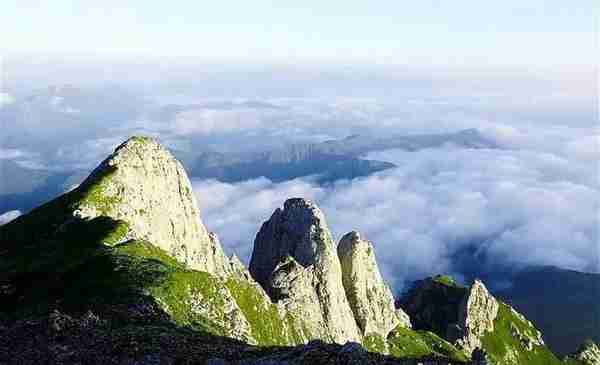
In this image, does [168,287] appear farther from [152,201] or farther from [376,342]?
[376,342]

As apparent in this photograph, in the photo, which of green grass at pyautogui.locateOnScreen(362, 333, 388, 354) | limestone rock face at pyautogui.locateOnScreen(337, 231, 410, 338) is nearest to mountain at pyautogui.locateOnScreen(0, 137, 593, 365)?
limestone rock face at pyautogui.locateOnScreen(337, 231, 410, 338)

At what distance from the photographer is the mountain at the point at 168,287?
49.3m

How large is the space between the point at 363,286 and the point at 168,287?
106282 millimetres

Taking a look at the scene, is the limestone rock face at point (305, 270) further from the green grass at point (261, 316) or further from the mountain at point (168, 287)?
the green grass at point (261, 316)

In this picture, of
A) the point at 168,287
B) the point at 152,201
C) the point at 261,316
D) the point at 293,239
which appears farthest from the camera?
the point at 293,239

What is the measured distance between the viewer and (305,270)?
479 ft

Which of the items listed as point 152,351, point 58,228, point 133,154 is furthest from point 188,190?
point 152,351

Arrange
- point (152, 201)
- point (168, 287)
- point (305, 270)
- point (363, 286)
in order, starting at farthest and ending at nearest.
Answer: point (363, 286) < point (305, 270) < point (152, 201) < point (168, 287)

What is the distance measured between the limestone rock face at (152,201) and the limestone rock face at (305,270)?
16176mm

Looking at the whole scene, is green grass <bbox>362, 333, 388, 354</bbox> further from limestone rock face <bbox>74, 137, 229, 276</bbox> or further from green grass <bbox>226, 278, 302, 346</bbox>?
green grass <bbox>226, 278, 302, 346</bbox>

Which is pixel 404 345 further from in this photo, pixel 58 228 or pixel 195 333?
pixel 195 333

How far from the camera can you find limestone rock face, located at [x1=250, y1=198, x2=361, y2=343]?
13875cm

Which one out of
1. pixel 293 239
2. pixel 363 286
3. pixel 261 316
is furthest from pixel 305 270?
pixel 261 316

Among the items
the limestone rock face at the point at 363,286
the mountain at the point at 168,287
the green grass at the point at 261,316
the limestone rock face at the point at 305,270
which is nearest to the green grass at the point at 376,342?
the mountain at the point at 168,287
